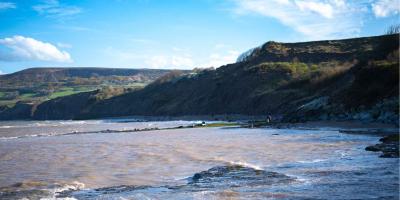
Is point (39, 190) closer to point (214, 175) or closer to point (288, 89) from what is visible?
point (214, 175)

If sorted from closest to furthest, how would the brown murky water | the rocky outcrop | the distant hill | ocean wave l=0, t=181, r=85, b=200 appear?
the brown murky water, ocean wave l=0, t=181, r=85, b=200, the rocky outcrop, the distant hill

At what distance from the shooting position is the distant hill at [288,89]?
42.1 m

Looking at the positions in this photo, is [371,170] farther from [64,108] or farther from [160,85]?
[64,108]

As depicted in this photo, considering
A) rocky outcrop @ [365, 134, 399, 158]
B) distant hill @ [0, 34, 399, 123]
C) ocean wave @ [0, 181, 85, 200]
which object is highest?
distant hill @ [0, 34, 399, 123]

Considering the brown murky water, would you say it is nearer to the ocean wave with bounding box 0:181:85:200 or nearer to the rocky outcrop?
the ocean wave with bounding box 0:181:85:200

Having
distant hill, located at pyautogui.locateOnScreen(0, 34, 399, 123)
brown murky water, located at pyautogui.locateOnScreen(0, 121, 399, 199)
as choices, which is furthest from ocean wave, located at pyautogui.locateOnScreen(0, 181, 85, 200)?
distant hill, located at pyautogui.locateOnScreen(0, 34, 399, 123)

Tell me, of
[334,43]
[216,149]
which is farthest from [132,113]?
[216,149]

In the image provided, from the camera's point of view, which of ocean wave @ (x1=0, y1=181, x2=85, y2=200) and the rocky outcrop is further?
the rocky outcrop

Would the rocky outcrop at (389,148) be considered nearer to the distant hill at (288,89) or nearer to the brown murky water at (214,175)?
the brown murky water at (214,175)

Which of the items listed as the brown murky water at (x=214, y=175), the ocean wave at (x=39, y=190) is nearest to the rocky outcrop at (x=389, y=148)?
the brown murky water at (x=214, y=175)

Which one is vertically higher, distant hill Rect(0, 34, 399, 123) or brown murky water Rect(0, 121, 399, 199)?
distant hill Rect(0, 34, 399, 123)

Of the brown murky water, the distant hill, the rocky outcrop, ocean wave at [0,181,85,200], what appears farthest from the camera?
the distant hill

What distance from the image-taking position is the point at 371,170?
604 inches

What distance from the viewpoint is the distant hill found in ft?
138
